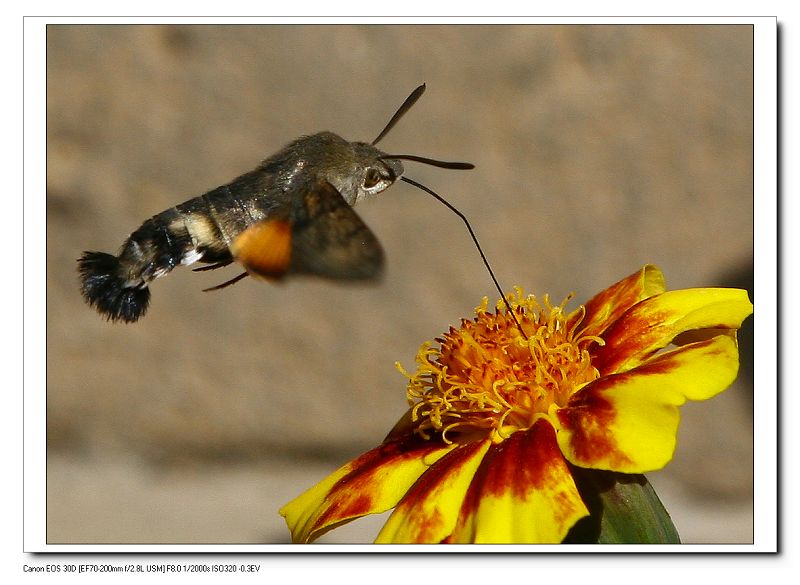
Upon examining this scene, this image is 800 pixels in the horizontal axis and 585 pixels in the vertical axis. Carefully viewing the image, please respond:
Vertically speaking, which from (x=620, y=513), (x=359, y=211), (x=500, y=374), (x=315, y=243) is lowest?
(x=620, y=513)

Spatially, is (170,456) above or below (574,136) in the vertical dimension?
below

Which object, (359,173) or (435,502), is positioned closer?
(435,502)

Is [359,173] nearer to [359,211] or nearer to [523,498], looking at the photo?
[523,498]

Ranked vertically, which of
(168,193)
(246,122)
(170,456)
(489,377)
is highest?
(246,122)

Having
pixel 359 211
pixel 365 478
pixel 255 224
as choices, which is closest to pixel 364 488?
pixel 365 478
